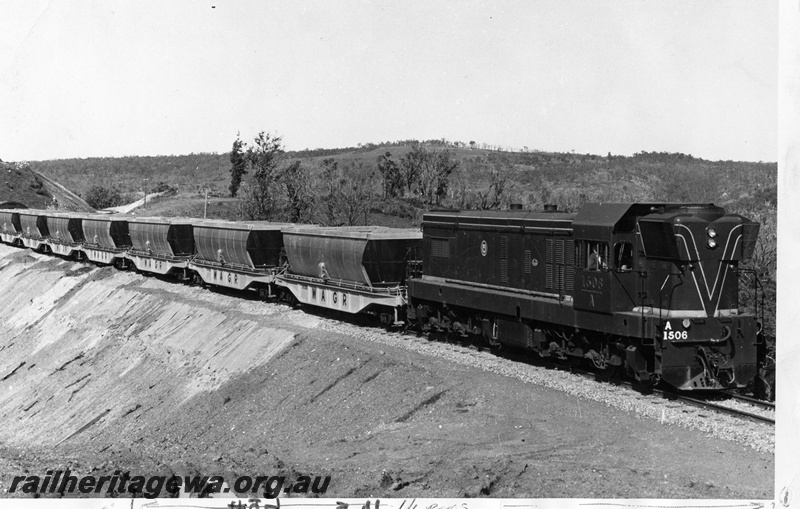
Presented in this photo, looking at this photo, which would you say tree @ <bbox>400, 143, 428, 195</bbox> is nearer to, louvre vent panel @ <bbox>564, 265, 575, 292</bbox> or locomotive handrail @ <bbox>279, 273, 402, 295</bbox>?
locomotive handrail @ <bbox>279, 273, 402, 295</bbox>

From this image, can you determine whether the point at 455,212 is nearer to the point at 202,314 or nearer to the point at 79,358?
the point at 202,314

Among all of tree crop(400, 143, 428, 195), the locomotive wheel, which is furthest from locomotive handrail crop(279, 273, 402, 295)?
tree crop(400, 143, 428, 195)

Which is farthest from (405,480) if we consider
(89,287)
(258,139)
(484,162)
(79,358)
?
(484,162)

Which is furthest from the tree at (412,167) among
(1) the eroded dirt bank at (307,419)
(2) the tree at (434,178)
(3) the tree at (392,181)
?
(1) the eroded dirt bank at (307,419)

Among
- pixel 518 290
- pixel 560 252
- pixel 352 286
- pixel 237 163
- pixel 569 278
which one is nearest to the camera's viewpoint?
pixel 569 278

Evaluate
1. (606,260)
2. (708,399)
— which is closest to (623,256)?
(606,260)

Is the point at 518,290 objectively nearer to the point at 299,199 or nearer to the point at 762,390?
the point at 762,390
